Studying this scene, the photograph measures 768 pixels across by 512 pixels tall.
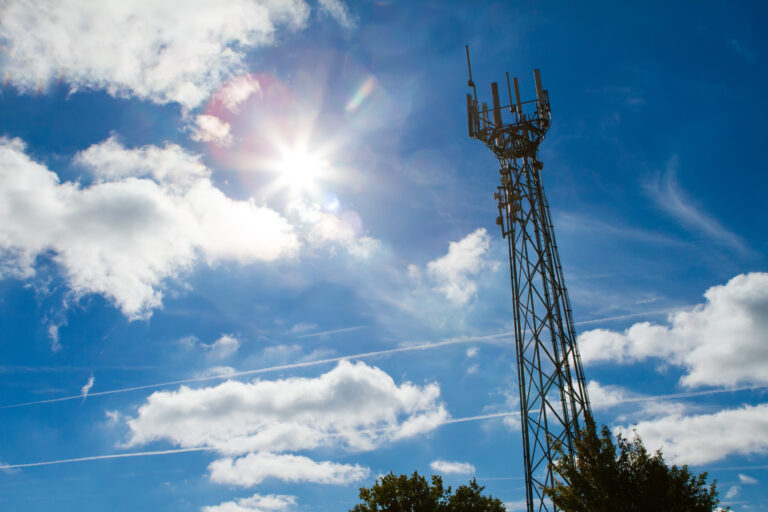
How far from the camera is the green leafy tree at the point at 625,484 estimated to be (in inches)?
727

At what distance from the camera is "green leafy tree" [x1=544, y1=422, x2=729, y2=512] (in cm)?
1845

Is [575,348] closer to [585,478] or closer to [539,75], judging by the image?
[585,478]

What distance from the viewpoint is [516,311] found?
28.2 m

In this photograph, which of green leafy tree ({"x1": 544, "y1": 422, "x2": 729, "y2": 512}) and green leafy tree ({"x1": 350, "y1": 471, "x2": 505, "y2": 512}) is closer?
green leafy tree ({"x1": 544, "y1": 422, "x2": 729, "y2": 512})

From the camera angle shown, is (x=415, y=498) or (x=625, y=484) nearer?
(x=625, y=484)

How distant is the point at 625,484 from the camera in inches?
751

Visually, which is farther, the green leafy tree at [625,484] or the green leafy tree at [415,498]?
the green leafy tree at [415,498]

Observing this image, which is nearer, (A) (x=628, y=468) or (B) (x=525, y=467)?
(A) (x=628, y=468)

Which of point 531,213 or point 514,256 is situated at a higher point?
point 531,213

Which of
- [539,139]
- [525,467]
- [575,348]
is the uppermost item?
[539,139]

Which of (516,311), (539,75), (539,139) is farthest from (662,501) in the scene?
(539,75)

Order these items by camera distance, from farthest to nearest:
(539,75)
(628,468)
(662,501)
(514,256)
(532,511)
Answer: (539,75) < (514,256) < (532,511) < (628,468) < (662,501)

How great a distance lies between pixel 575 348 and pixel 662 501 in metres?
9.08

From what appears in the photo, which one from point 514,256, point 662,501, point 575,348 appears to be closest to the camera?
point 662,501
